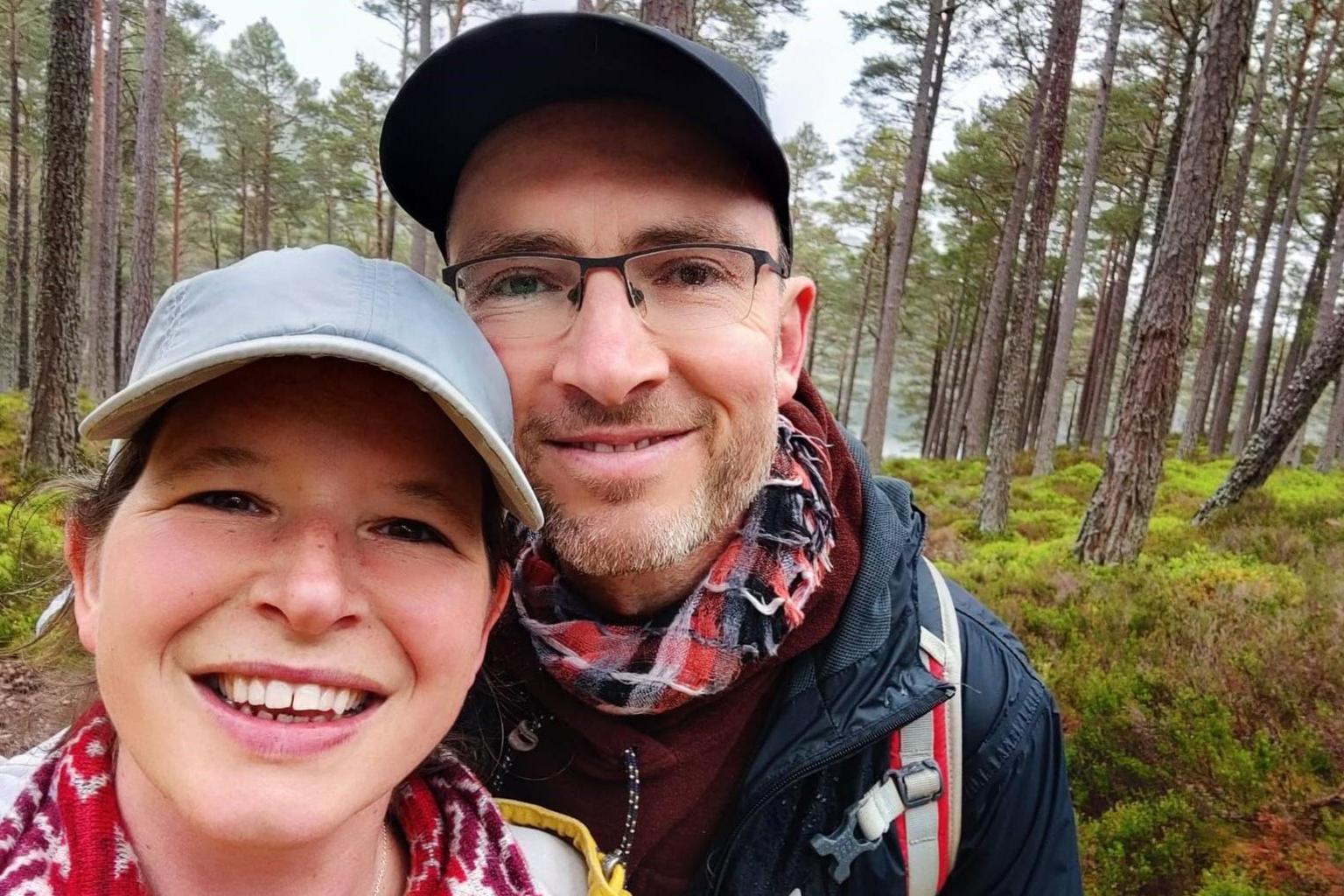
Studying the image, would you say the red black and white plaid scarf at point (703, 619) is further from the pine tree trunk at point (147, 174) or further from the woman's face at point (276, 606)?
the pine tree trunk at point (147, 174)

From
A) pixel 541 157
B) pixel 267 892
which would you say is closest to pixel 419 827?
pixel 267 892

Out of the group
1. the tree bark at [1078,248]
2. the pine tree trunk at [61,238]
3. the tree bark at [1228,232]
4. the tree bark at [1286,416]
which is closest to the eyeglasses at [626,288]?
the tree bark at [1286,416]

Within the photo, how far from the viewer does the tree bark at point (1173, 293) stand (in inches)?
276

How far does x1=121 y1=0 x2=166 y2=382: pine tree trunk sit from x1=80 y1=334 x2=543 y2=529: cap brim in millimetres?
14186

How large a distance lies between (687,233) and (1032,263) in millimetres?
11687

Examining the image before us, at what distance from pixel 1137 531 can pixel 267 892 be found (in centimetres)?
834

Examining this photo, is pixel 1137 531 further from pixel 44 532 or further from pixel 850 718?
pixel 44 532

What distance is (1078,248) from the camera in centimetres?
1562

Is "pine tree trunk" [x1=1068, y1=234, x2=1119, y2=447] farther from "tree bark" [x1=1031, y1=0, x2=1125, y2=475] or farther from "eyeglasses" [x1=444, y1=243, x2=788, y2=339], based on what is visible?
"eyeglasses" [x1=444, y1=243, x2=788, y2=339]

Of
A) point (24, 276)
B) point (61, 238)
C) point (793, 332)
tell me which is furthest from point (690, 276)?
point (24, 276)

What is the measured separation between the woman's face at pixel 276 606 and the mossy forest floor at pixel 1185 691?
0.94 metres

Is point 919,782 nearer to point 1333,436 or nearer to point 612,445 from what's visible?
point 612,445

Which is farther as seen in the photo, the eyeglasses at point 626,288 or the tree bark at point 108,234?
the tree bark at point 108,234

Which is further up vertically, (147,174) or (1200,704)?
(147,174)
